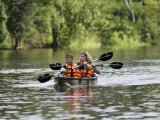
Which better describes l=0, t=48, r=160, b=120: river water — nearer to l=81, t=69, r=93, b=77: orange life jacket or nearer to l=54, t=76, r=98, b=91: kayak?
l=54, t=76, r=98, b=91: kayak

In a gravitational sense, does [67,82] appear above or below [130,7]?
below

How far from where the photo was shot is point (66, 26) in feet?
286

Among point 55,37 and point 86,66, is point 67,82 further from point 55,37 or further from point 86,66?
→ point 55,37

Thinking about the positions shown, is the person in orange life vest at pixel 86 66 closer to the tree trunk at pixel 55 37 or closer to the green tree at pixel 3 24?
the green tree at pixel 3 24

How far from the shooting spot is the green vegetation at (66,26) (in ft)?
272

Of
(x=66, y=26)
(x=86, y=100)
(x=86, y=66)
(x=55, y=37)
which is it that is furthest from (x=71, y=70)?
(x=55, y=37)

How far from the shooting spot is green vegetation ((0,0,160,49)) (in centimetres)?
8288

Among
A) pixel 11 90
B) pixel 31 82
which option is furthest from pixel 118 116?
pixel 31 82

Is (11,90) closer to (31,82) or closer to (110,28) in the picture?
(31,82)

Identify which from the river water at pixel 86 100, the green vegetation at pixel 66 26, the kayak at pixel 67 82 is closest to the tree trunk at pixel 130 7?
the green vegetation at pixel 66 26

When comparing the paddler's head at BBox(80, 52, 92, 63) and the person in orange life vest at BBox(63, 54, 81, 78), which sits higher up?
the paddler's head at BBox(80, 52, 92, 63)

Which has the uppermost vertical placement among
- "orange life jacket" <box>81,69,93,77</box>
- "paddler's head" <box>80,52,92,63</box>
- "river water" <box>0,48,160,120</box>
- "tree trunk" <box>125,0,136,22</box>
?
"tree trunk" <box>125,0,136,22</box>

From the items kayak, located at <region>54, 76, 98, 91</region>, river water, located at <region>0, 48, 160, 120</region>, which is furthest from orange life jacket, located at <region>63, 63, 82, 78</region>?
river water, located at <region>0, 48, 160, 120</region>

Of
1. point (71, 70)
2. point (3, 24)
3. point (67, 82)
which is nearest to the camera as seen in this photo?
point (67, 82)
